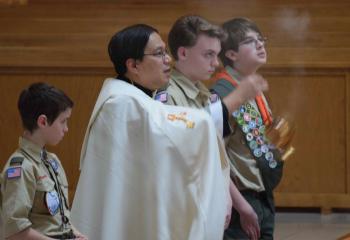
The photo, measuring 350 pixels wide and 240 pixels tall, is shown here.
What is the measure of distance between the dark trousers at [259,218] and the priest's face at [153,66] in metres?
0.87

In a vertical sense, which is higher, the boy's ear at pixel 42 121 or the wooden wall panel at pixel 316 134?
the boy's ear at pixel 42 121

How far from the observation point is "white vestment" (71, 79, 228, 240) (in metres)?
2.71

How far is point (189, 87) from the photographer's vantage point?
10.6 ft

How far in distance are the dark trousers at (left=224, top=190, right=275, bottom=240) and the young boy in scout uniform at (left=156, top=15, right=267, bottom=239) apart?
0.44ft

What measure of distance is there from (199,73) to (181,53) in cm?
11

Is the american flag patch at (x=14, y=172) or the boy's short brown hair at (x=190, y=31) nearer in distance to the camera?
the american flag patch at (x=14, y=172)

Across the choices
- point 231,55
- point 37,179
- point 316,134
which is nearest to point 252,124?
point 231,55

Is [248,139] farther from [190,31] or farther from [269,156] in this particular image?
[190,31]

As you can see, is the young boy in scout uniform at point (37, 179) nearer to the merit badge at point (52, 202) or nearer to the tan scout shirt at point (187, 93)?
the merit badge at point (52, 202)

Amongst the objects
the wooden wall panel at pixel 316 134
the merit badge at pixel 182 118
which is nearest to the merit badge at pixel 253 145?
the merit badge at pixel 182 118

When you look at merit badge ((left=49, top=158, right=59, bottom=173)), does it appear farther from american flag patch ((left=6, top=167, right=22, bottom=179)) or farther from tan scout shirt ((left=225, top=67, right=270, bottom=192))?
tan scout shirt ((left=225, top=67, right=270, bottom=192))

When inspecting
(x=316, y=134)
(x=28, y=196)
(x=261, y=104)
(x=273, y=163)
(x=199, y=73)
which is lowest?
(x=316, y=134)

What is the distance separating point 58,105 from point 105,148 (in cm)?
36

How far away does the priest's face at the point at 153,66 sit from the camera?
2.91 metres
